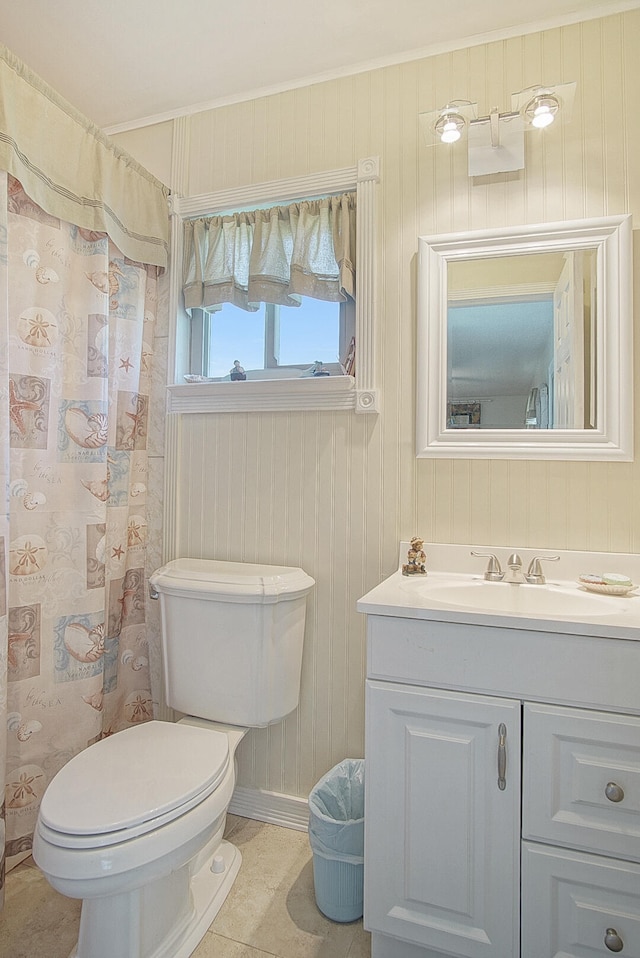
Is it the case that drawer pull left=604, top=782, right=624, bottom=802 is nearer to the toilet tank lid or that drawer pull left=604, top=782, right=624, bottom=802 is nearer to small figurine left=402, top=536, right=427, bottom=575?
small figurine left=402, top=536, right=427, bottom=575

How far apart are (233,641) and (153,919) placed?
0.64 m

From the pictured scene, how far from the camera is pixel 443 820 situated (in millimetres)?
1154

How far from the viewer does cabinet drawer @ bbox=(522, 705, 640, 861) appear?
1043 millimetres

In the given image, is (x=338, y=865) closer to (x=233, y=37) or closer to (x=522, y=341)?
(x=522, y=341)

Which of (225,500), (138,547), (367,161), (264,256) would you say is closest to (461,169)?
(367,161)

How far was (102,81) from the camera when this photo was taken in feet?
6.08

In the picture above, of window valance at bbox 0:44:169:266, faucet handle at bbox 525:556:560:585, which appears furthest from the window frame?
faucet handle at bbox 525:556:560:585

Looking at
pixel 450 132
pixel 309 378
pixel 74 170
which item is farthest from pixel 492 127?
pixel 74 170

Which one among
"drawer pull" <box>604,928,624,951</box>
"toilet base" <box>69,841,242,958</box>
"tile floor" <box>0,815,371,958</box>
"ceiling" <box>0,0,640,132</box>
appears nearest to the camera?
"drawer pull" <box>604,928,624,951</box>

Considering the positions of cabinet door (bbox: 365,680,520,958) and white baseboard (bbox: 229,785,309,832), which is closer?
cabinet door (bbox: 365,680,520,958)

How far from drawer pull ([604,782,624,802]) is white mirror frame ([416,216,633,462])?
2.62ft

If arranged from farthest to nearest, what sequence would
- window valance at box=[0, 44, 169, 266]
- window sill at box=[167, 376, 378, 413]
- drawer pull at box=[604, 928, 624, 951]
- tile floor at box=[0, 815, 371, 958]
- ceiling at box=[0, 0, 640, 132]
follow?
window sill at box=[167, 376, 378, 413] → ceiling at box=[0, 0, 640, 132] → window valance at box=[0, 44, 169, 266] → tile floor at box=[0, 815, 371, 958] → drawer pull at box=[604, 928, 624, 951]

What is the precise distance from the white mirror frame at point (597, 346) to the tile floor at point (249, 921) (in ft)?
4.17

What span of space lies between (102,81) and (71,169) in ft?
1.64
